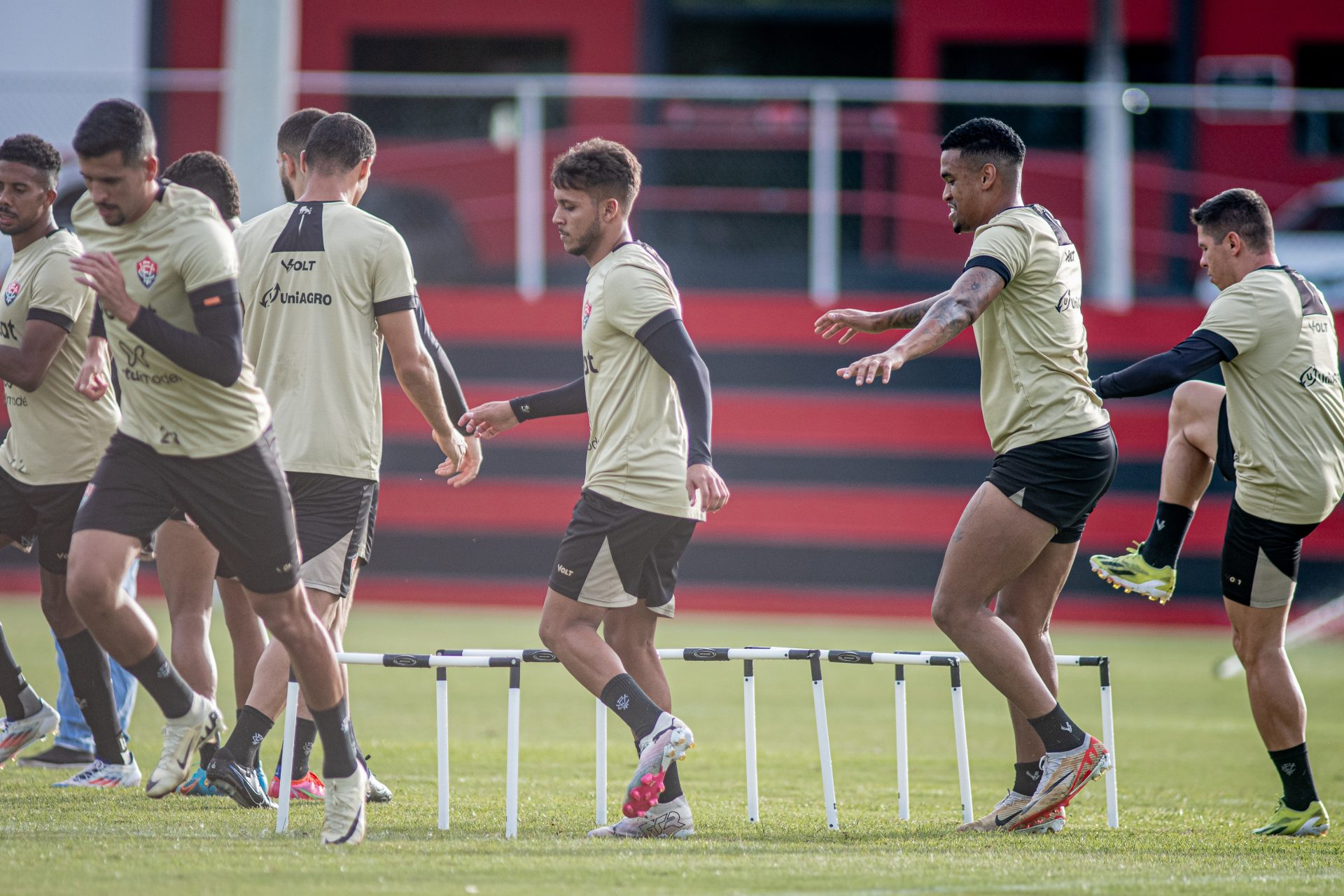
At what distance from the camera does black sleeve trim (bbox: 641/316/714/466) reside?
473cm

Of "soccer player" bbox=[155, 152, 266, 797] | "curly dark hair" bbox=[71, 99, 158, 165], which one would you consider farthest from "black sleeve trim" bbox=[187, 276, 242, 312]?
"soccer player" bbox=[155, 152, 266, 797]

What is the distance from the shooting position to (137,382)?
457 centimetres

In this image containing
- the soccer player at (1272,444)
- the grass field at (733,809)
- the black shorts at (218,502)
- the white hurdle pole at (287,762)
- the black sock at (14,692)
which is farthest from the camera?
the black sock at (14,692)

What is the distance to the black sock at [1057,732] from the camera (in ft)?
16.7

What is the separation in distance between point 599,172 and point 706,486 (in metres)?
1.20

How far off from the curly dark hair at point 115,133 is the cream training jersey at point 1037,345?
9.27 ft

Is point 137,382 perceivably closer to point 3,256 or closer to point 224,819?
point 224,819

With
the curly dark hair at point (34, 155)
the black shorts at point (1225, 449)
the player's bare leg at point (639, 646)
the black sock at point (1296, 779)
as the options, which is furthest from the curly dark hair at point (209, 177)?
the black sock at point (1296, 779)

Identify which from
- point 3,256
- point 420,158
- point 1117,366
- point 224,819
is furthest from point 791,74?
point 224,819

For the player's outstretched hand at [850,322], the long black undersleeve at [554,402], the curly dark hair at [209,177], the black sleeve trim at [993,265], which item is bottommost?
the long black undersleeve at [554,402]

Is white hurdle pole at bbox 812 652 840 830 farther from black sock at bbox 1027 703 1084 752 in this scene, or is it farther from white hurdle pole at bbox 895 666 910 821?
black sock at bbox 1027 703 1084 752

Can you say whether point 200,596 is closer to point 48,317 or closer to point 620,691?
point 48,317

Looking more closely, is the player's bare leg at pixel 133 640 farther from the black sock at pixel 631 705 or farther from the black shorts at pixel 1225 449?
the black shorts at pixel 1225 449

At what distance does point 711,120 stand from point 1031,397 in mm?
10658
